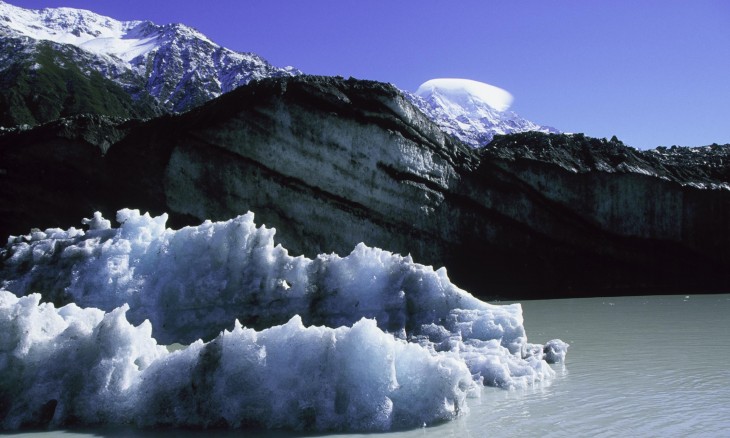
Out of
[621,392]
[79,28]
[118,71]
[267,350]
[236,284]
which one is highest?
[79,28]

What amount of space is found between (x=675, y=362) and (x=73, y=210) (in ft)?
37.6

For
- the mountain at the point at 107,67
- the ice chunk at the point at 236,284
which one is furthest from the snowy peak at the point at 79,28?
the ice chunk at the point at 236,284

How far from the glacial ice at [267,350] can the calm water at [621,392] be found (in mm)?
218

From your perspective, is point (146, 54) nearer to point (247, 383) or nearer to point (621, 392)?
point (247, 383)

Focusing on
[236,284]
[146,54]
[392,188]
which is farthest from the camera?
[146,54]

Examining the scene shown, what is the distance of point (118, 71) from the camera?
84.9 meters

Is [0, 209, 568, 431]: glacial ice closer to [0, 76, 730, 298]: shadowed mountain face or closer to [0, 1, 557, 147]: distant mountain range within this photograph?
[0, 76, 730, 298]: shadowed mountain face

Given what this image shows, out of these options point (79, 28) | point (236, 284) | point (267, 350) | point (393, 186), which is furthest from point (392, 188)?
point (79, 28)

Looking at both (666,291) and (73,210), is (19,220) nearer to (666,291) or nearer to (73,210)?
(73,210)

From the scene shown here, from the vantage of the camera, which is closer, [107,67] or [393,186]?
[393,186]

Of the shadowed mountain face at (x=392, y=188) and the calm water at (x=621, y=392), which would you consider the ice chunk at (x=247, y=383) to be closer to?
the calm water at (x=621, y=392)

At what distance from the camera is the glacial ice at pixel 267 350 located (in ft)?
12.3

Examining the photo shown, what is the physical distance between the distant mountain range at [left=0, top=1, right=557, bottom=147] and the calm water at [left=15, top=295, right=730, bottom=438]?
31899 millimetres

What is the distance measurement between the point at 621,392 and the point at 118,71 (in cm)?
9034
